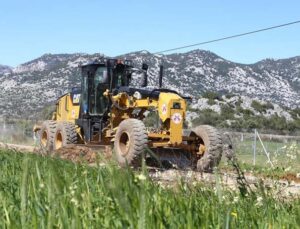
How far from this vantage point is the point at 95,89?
18172 millimetres

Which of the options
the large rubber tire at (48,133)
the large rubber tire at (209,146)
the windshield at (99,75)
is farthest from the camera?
the large rubber tire at (48,133)

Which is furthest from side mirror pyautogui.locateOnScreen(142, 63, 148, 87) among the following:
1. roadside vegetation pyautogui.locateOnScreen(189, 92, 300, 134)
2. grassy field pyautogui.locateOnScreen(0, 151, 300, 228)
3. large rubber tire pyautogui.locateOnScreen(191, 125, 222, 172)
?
roadside vegetation pyautogui.locateOnScreen(189, 92, 300, 134)

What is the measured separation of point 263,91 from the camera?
447 feet

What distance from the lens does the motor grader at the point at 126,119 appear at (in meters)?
14.9

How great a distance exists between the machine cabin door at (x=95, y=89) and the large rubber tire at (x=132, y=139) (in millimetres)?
3037

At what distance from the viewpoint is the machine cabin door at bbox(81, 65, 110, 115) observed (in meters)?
18.1

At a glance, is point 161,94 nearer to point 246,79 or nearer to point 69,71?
point 69,71

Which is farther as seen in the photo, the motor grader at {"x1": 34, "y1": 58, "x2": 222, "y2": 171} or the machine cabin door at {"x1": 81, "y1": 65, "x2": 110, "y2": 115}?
the machine cabin door at {"x1": 81, "y1": 65, "x2": 110, "y2": 115}

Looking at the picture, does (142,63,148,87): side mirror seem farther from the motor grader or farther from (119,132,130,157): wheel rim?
(119,132,130,157): wheel rim

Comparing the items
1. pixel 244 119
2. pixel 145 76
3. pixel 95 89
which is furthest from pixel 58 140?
pixel 244 119

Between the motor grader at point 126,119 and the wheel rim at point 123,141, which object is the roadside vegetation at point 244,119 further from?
the wheel rim at point 123,141

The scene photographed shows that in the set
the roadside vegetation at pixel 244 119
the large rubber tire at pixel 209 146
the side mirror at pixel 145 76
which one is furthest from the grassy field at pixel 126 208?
the roadside vegetation at pixel 244 119

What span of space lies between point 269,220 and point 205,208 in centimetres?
44

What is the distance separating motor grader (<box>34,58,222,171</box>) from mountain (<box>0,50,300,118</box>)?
9069 cm
